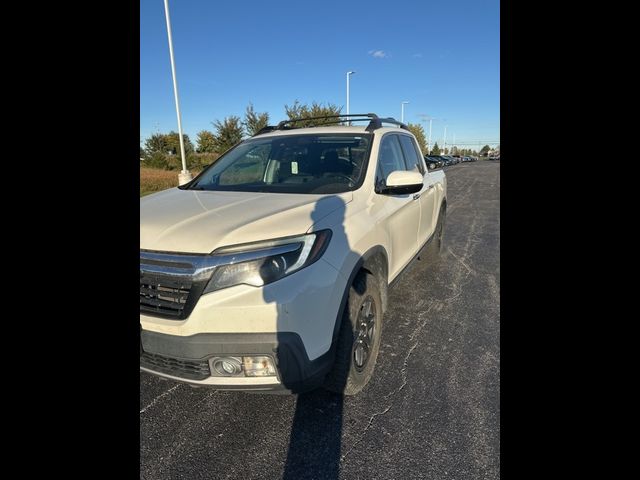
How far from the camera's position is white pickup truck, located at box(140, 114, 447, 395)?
1.78 meters

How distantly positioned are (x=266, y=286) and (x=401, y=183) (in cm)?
144

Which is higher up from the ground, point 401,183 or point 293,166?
point 293,166

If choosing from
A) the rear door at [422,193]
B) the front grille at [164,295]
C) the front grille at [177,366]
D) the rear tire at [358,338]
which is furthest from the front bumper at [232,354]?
the rear door at [422,193]

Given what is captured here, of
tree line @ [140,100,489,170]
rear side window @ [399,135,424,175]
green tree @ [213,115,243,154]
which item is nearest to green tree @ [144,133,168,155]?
tree line @ [140,100,489,170]

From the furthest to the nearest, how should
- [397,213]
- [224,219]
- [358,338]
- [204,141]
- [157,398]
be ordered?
[204,141] < [397,213] < [157,398] < [358,338] < [224,219]

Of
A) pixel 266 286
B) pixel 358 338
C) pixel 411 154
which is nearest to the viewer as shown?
pixel 266 286

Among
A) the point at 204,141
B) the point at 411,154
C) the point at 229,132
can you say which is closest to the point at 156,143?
the point at 204,141

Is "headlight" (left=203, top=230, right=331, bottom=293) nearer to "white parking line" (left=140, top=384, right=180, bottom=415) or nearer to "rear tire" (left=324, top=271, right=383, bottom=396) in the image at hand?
"rear tire" (left=324, top=271, right=383, bottom=396)

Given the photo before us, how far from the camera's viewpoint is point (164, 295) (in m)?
1.86

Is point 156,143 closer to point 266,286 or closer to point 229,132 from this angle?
point 229,132

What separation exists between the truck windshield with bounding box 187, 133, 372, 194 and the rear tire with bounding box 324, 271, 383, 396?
0.77 metres
